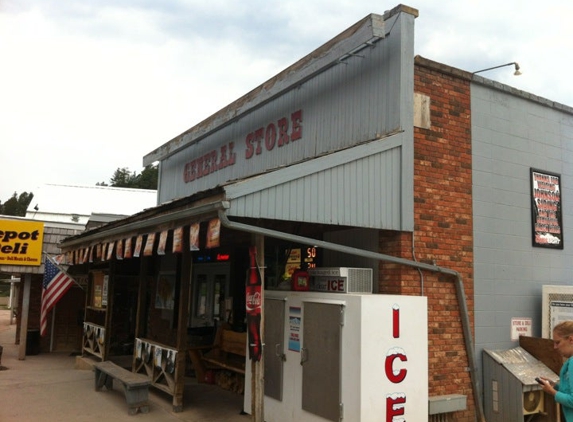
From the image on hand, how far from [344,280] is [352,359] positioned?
110cm

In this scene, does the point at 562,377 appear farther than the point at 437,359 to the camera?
No

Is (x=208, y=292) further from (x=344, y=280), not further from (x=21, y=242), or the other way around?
(x=344, y=280)

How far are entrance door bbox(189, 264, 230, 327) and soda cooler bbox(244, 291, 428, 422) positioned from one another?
5099mm

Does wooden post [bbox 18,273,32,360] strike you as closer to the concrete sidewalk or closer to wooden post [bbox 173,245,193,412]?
the concrete sidewalk

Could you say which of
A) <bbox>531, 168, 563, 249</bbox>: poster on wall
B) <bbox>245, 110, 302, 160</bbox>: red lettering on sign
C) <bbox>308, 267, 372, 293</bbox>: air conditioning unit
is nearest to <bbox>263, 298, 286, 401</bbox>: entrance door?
<bbox>308, 267, 372, 293</bbox>: air conditioning unit

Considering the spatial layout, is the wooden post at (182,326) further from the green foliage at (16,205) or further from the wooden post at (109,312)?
the green foliage at (16,205)

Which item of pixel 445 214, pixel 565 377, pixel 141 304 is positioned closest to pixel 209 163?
pixel 141 304

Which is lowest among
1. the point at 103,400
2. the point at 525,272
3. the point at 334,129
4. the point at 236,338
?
the point at 103,400

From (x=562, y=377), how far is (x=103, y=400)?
780 centimetres

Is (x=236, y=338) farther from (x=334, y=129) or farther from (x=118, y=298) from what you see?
(x=118, y=298)

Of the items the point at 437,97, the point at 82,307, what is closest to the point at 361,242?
the point at 437,97

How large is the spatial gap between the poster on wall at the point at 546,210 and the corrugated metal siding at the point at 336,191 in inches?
123

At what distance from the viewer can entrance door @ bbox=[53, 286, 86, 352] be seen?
647 inches

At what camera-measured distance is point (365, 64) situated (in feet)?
28.0
